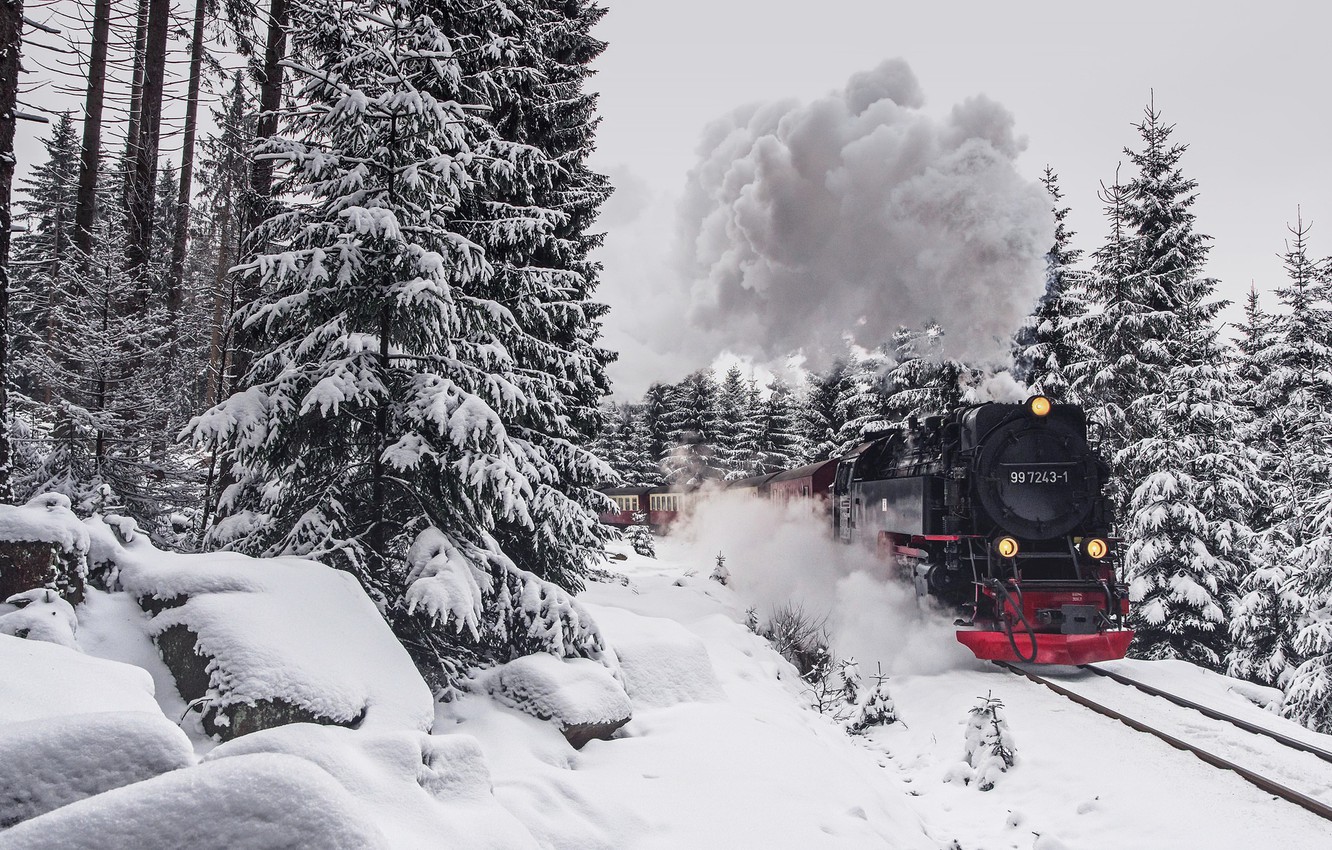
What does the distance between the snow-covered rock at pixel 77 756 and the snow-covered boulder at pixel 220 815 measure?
187mm

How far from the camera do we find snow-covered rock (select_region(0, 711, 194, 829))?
7.63ft

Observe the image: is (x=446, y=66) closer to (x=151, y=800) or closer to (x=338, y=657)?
(x=338, y=657)

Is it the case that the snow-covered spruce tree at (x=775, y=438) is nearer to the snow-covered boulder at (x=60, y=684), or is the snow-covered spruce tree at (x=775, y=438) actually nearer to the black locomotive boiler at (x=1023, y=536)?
the black locomotive boiler at (x=1023, y=536)

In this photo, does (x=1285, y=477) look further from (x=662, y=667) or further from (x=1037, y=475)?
(x=662, y=667)

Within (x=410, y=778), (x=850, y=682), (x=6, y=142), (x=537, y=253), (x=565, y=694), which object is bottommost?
(x=850, y=682)

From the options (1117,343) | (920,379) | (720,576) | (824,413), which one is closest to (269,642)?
(720,576)

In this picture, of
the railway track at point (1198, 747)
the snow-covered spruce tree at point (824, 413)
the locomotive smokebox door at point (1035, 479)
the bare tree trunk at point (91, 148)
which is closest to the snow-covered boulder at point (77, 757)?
the railway track at point (1198, 747)

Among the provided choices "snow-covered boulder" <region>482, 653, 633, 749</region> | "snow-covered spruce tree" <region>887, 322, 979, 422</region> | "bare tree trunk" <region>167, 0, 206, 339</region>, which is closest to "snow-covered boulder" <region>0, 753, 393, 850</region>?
"snow-covered boulder" <region>482, 653, 633, 749</region>

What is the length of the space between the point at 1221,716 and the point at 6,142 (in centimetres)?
1320

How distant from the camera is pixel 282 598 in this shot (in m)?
4.83

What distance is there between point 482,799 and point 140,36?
14.0 m

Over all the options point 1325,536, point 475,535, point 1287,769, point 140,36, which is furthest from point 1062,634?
point 140,36

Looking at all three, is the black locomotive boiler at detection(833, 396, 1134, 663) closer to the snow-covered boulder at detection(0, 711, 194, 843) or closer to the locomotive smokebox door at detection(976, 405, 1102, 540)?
the locomotive smokebox door at detection(976, 405, 1102, 540)

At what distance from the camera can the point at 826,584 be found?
18.4m
